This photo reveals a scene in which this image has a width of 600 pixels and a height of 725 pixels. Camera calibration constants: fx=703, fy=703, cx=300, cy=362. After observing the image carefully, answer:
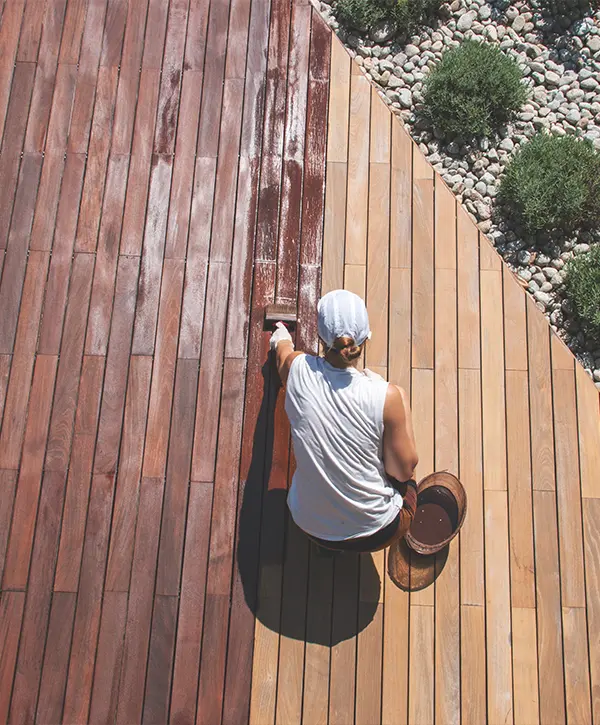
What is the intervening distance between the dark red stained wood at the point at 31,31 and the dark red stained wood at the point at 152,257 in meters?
0.89

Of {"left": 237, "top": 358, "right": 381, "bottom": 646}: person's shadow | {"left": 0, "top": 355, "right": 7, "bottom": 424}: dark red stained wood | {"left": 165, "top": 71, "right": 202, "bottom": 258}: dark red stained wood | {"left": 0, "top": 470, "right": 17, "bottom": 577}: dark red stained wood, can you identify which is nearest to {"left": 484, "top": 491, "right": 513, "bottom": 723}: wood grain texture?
{"left": 237, "top": 358, "right": 381, "bottom": 646}: person's shadow

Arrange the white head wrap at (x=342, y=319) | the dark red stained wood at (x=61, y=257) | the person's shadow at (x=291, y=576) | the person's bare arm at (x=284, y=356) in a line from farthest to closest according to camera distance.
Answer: the dark red stained wood at (x=61, y=257), the person's shadow at (x=291, y=576), the person's bare arm at (x=284, y=356), the white head wrap at (x=342, y=319)

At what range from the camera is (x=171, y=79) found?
3561 millimetres

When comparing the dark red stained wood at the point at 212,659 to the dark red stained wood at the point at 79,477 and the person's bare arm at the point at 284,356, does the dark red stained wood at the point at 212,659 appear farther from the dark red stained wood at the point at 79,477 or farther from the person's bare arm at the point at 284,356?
the person's bare arm at the point at 284,356

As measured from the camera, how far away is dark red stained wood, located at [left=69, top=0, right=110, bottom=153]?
3.48m

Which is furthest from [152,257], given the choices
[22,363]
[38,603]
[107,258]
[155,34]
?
[38,603]

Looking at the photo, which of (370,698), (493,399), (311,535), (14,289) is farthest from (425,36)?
(370,698)

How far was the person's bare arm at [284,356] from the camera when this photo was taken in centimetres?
272

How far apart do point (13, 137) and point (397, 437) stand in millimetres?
2478

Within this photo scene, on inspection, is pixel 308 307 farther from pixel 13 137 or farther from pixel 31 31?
pixel 31 31

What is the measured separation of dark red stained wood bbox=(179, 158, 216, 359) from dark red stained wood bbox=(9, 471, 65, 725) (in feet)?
2.72

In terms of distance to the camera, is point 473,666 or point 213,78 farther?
point 213,78

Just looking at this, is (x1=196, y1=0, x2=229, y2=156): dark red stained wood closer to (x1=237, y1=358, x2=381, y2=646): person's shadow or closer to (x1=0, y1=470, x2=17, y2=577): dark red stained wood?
(x1=237, y1=358, x2=381, y2=646): person's shadow

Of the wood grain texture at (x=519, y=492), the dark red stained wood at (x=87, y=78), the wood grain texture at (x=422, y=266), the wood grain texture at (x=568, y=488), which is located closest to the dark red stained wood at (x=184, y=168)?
the dark red stained wood at (x=87, y=78)
